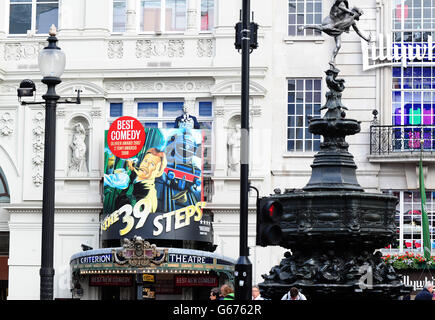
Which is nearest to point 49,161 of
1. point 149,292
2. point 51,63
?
point 51,63

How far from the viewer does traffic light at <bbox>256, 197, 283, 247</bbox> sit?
46.7 ft

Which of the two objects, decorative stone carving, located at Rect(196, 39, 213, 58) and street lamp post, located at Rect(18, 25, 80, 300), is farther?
decorative stone carving, located at Rect(196, 39, 213, 58)

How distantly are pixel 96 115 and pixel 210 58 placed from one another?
3981 mm

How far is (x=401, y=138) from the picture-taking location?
33562 mm

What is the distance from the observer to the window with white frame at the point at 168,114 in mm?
34281

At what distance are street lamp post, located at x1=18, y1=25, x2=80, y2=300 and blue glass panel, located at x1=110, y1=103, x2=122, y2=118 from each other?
15502 millimetres

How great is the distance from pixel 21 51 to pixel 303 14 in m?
9.07

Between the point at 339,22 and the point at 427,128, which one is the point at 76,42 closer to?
the point at 427,128

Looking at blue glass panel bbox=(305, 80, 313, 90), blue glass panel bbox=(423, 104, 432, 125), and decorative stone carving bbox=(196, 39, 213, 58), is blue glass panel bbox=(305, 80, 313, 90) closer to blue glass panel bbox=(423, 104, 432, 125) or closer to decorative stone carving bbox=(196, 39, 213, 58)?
decorative stone carving bbox=(196, 39, 213, 58)

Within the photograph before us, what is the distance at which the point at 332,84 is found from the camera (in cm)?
1730

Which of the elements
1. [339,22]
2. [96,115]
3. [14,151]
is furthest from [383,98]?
[339,22]

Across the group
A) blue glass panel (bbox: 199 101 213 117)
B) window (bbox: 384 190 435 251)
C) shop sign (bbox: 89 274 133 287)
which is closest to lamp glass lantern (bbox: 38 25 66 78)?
shop sign (bbox: 89 274 133 287)

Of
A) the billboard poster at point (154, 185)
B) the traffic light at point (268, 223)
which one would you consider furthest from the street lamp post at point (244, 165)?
the billboard poster at point (154, 185)
